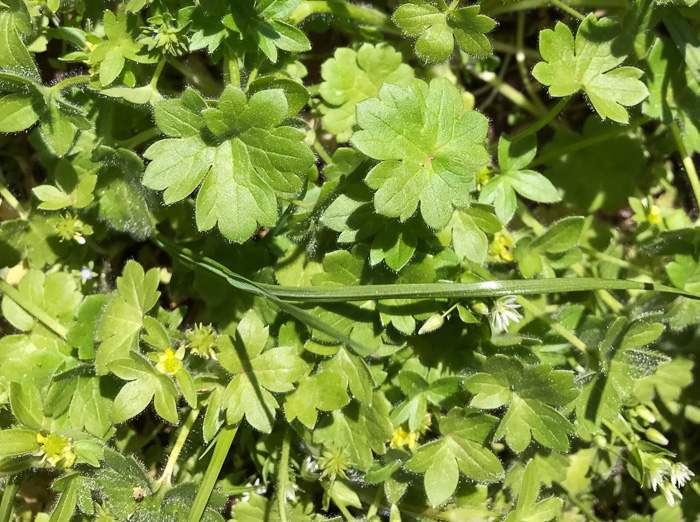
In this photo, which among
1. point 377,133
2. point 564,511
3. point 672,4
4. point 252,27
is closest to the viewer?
point 377,133

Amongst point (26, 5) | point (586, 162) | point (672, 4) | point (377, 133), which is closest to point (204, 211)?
point (377, 133)

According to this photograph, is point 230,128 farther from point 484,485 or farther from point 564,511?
point 564,511

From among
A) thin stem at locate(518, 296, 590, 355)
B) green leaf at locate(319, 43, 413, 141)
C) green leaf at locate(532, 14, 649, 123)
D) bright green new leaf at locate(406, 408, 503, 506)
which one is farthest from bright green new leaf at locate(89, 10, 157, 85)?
bright green new leaf at locate(406, 408, 503, 506)

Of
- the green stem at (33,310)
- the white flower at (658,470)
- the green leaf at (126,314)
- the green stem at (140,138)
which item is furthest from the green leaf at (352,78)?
the white flower at (658,470)

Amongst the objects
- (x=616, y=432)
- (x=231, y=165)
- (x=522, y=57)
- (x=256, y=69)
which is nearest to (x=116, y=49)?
(x=256, y=69)

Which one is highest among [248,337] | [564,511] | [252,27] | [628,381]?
[252,27]

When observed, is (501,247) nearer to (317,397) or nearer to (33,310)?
(317,397)
